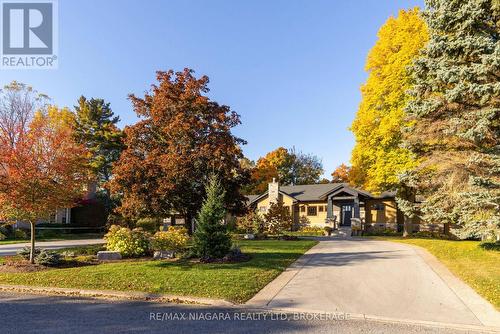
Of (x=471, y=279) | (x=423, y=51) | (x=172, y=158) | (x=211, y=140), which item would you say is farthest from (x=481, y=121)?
(x=172, y=158)

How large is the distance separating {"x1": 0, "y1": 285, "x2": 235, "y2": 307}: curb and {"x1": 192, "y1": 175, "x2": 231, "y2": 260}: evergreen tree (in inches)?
149

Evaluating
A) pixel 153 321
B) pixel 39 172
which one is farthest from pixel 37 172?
pixel 153 321

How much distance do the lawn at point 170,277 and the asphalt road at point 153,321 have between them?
1.02 metres

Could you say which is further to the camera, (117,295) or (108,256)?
(108,256)

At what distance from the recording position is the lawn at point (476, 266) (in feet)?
31.0

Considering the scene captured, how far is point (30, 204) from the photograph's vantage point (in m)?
13.3

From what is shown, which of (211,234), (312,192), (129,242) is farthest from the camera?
(312,192)

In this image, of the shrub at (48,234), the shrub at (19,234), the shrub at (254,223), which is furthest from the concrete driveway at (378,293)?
the shrub at (48,234)

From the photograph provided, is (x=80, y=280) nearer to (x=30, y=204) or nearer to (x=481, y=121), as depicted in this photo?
(x=30, y=204)

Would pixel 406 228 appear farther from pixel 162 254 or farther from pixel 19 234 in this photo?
pixel 19 234

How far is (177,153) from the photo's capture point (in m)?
18.0

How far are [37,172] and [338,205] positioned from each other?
3011cm

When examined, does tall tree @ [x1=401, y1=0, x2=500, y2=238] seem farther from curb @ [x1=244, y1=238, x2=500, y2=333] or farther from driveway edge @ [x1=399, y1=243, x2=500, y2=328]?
curb @ [x1=244, y1=238, x2=500, y2=333]

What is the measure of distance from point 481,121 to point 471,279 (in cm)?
585
